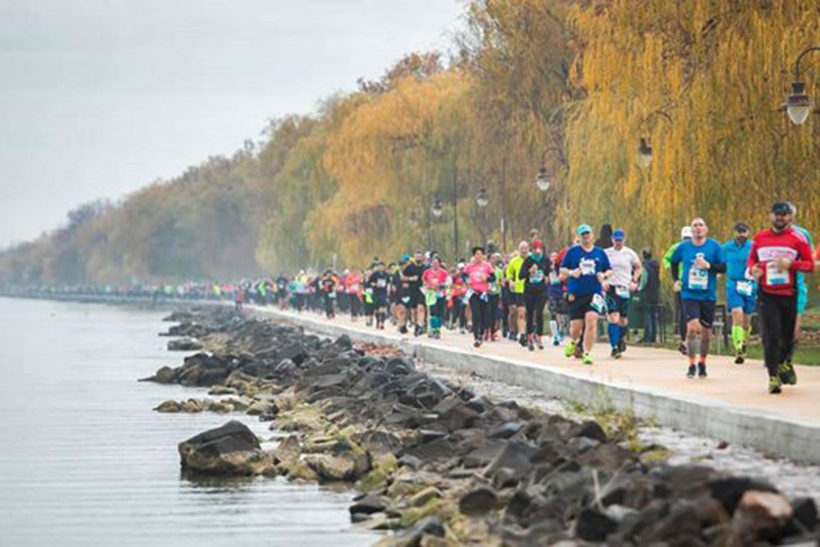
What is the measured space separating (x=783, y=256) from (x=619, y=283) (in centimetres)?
908

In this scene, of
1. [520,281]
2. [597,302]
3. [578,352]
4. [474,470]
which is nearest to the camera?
[474,470]

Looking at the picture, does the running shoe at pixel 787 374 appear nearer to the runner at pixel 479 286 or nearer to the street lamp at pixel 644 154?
the street lamp at pixel 644 154

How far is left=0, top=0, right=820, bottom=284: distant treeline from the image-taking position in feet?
98.1

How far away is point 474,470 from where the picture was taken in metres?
17.5

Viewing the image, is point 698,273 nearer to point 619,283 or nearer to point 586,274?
point 586,274

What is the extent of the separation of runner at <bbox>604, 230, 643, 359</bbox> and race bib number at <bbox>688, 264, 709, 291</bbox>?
5545mm

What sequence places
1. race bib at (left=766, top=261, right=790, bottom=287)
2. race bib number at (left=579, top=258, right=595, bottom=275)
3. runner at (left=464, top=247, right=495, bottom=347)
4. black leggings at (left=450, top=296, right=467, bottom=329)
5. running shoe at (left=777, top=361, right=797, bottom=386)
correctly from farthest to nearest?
black leggings at (left=450, top=296, right=467, bottom=329)
runner at (left=464, top=247, right=495, bottom=347)
race bib number at (left=579, top=258, right=595, bottom=275)
running shoe at (left=777, top=361, right=797, bottom=386)
race bib at (left=766, top=261, right=790, bottom=287)

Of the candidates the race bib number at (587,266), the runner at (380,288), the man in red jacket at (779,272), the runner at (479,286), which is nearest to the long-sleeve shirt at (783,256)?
the man in red jacket at (779,272)

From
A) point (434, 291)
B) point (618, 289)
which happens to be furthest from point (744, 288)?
point (434, 291)

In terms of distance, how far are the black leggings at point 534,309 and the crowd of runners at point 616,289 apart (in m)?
0.04

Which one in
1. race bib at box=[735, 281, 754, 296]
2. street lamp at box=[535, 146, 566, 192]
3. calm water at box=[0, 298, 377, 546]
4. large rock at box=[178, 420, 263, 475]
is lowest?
calm water at box=[0, 298, 377, 546]

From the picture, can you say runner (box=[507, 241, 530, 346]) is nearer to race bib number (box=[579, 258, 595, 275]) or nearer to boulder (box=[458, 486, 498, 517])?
race bib number (box=[579, 258, 595, 275])

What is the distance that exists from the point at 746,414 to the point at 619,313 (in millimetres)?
12207

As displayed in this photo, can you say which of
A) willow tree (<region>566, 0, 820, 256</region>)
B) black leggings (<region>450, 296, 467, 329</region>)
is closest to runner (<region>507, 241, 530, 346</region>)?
willow tree (<region>566, 0, 820, 256</region>)
